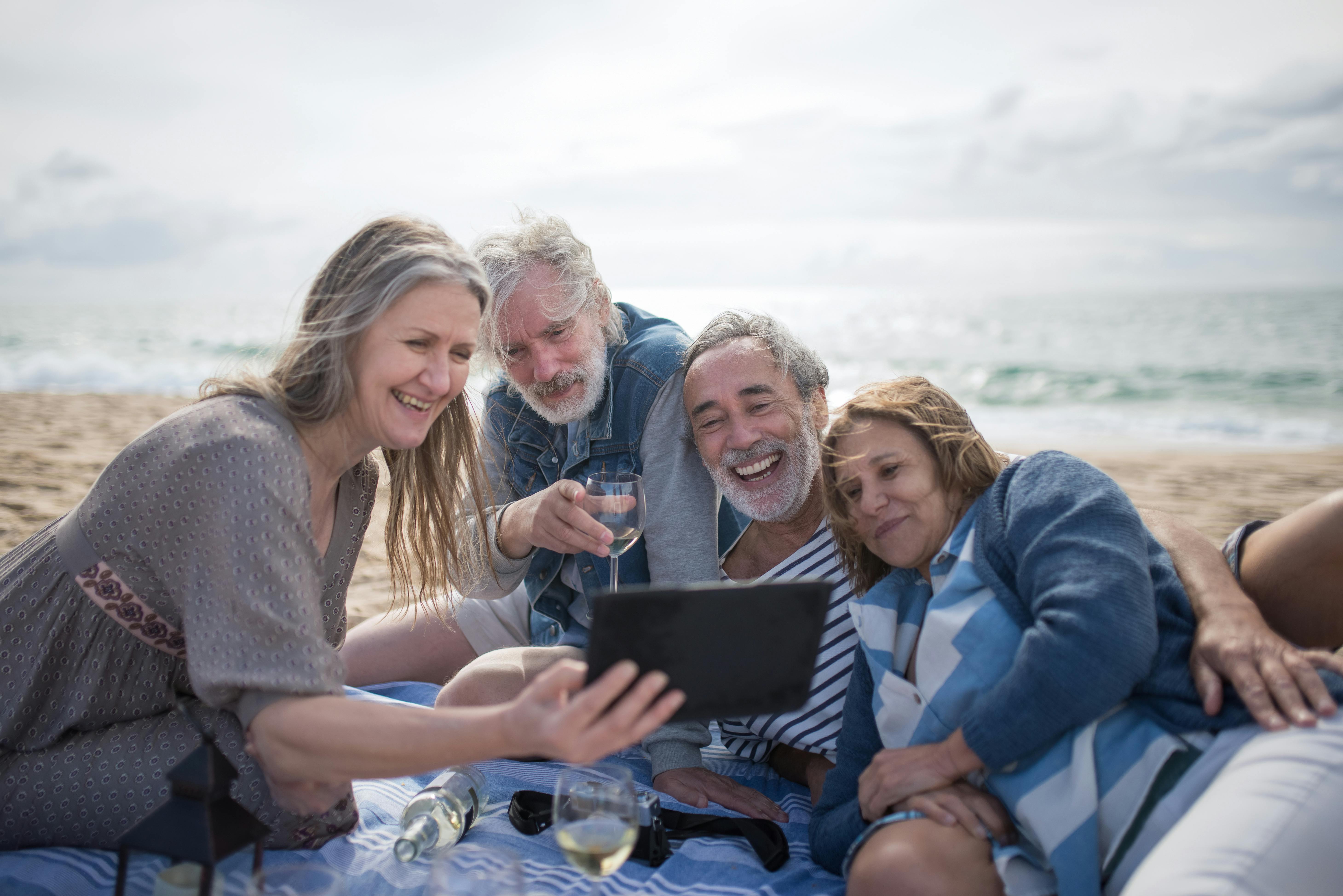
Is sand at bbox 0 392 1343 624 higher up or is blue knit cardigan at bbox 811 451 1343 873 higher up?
blue knit cardigan at bbox 811 451 1343 873

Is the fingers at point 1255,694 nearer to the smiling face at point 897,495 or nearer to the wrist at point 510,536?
the smiling face at point 897,495

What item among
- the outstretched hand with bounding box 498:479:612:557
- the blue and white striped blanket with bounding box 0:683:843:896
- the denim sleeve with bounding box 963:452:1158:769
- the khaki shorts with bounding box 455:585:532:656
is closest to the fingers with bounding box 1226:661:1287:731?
the denim sleeve with bounding box 963:452:1158:769

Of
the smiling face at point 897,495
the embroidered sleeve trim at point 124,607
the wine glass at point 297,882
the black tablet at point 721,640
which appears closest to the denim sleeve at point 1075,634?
the smiling face at point 897,495

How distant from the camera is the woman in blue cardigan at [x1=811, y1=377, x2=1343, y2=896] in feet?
6.47

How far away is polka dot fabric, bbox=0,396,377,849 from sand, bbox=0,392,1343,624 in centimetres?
278

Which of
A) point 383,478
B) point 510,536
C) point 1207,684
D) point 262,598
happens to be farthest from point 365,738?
point 383,478

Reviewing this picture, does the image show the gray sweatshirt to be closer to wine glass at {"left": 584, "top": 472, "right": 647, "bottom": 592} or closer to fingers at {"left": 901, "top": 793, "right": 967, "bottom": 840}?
wine glass at {"left": 584, "top": 472, "right": 647, "bottom": 592}

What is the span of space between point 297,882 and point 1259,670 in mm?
2150

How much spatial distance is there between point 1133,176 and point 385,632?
2914 inches

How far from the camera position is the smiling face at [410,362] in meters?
2.20

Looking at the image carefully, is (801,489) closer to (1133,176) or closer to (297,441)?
(297,441)

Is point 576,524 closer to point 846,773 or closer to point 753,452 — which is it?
point 753,452

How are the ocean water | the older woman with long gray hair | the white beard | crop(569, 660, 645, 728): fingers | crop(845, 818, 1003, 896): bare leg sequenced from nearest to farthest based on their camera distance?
1. crop(569, 660, 645, 728): fingers
2. the older woman with long gray hair
3. crop(845, 818, 1003, 896): bare leg
4. the white beard
5. the ocean water

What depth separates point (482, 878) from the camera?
1373mm
